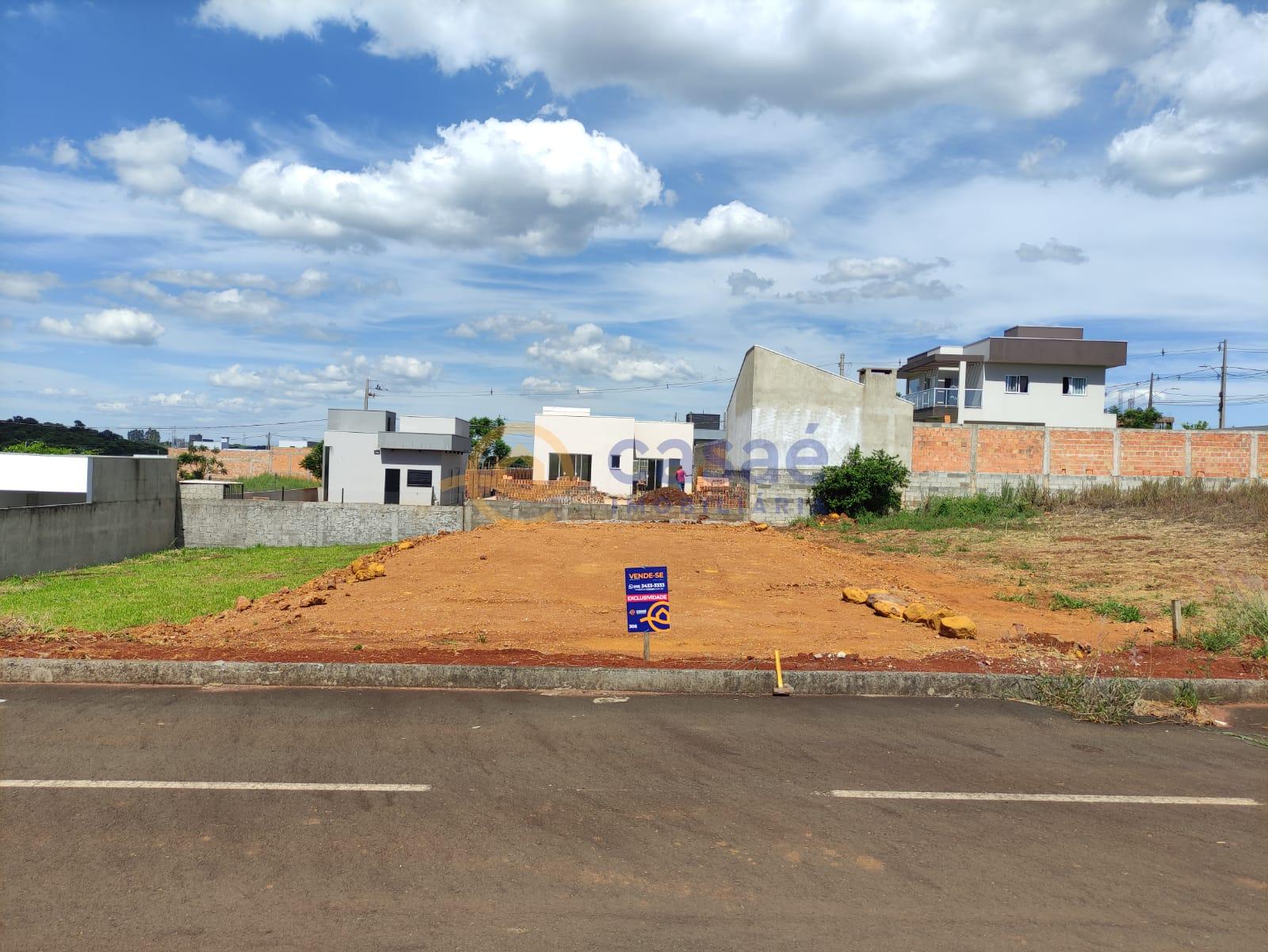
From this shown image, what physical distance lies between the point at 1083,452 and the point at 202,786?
28330 millimetres

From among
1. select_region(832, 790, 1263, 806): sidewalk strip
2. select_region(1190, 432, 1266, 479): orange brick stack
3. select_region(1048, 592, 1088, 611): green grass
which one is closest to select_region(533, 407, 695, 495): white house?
select_region(1190, 432, 1266, 479): orange brick stack

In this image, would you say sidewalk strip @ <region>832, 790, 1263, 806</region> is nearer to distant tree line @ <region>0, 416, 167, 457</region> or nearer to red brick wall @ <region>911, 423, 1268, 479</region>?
red brick wall @ <region>911, 423, 1268, 479</region>

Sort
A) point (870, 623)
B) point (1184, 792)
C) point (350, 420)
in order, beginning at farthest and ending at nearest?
point (350, 420)
point (870, 623)
point (1184, 792)

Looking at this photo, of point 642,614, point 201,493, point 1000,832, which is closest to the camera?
point 1000,832

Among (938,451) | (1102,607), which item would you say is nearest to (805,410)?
(938,451)

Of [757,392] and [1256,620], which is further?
[757,392]

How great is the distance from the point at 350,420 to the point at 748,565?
28926 mm

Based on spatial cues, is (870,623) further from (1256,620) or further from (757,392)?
(757,392)

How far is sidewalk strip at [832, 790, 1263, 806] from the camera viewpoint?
5.94 m

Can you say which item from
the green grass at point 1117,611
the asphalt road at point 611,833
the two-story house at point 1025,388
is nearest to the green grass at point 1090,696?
the asphalt road at point 611,833

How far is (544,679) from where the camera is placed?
874 centimetres

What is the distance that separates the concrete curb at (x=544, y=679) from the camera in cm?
866

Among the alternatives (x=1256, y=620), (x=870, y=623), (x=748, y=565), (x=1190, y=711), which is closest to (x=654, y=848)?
(x=1190, y=711)

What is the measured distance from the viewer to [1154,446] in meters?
28.3
